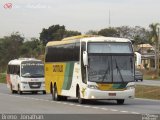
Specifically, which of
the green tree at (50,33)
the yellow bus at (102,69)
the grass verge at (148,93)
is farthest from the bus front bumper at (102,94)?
the green tree at (50,33)

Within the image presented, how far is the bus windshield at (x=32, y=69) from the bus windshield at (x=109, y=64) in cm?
1808

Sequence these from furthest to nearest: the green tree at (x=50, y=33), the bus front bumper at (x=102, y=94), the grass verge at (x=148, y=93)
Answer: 1. the green tree at (x=50, y=33)
2. the grass verge at (x=148, y=93)
3. the bus front bumper at (x=102, y=94)

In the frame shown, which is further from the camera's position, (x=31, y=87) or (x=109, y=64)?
(x=31, y=87)

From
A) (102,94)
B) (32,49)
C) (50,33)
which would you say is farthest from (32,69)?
(50,33)

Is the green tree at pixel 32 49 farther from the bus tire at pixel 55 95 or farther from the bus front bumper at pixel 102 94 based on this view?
the bus front bumper at pixel 102 94

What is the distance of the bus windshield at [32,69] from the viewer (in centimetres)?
4653

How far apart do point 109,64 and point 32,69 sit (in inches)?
742

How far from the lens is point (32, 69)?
46.8 m

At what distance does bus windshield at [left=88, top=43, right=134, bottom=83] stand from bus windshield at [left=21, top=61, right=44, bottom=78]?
18.1 m

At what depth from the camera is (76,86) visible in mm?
30062

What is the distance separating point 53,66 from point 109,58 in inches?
269

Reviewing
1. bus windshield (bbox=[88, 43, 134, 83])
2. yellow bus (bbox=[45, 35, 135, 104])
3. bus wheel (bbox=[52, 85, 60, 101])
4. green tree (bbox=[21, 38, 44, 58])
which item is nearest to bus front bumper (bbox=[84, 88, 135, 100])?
yellow bus (bbox=[45, 35, 135, 104])

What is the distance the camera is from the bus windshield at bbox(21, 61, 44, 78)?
46.5 m

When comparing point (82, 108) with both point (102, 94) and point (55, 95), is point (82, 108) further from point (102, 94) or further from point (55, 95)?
point (55, 95)
